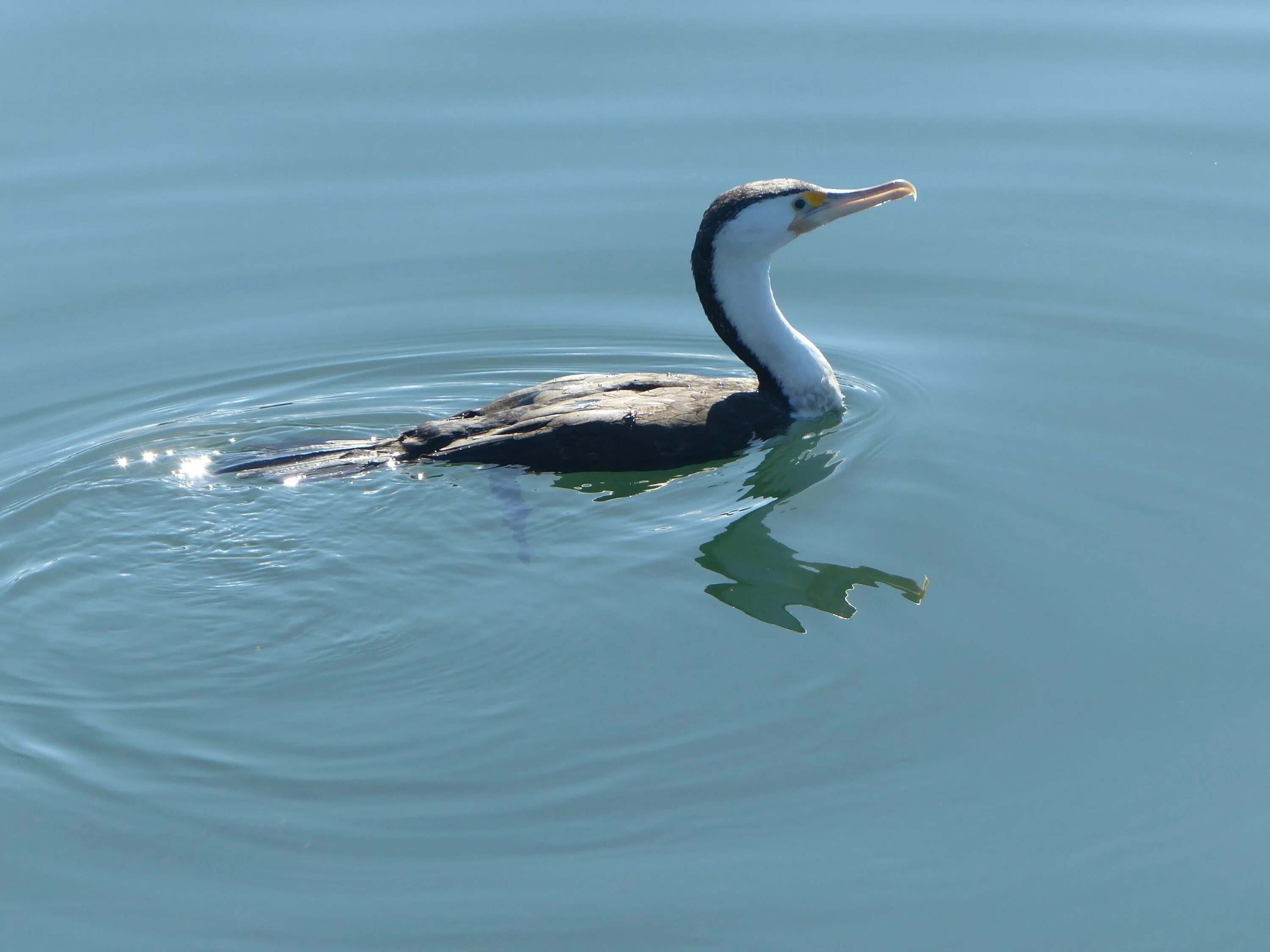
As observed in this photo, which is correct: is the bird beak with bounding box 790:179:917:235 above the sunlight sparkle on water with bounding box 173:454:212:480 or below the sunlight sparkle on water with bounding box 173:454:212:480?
above

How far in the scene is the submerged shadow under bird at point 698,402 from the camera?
24.5ft

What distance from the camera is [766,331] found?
8.18 meters

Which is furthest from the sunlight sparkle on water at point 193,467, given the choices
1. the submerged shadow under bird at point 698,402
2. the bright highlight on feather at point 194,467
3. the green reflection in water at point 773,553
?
the green reflection in water at point 773,553

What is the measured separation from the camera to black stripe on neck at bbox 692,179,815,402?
8023mm

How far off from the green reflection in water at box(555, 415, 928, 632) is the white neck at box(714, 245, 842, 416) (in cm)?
18

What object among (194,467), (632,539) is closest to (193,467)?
(194,467)

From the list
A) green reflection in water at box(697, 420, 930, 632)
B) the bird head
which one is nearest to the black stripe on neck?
the bird head

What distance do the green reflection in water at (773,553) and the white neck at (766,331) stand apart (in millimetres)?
183

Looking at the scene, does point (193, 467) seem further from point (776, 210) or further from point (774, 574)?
point (776, 210)

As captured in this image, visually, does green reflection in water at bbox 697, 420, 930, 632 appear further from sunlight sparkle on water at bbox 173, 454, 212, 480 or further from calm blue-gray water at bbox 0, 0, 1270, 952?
sunlight sparkle on water at bbox 173, 454, 212, 480

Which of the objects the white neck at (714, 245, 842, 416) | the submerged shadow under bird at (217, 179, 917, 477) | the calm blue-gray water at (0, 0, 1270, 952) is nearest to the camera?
the calm blue-gray water at (0, 0, 1270, 952)

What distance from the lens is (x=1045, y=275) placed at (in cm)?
962

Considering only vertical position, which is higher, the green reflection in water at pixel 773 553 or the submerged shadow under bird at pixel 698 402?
the submerged shadow under bird at pixel 698 402

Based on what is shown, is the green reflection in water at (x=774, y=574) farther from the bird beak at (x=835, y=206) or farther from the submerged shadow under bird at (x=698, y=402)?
the bird beak at (x=835, y=206)
